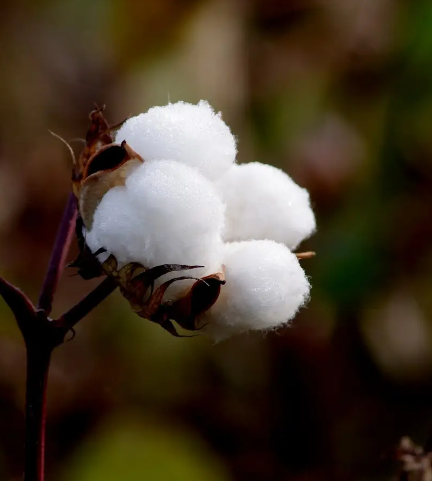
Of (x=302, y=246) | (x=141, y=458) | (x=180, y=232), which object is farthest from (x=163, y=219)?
(x=302, y=246)

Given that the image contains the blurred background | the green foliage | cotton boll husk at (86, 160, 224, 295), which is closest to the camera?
cotton boll husk at (86, 160, 224, 295)

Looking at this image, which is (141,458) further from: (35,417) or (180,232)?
(180,232)

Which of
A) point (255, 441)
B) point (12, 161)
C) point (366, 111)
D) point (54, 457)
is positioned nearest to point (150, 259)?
point (54, 457)

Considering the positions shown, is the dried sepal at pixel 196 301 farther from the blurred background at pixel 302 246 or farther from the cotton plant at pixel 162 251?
the blurred background at pixel 302 246

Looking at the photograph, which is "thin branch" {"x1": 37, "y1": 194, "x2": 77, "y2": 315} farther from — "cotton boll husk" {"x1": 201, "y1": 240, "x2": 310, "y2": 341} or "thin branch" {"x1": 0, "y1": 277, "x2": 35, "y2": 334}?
"cotton boll husk" {"x1": 201, "y1": 240, "x2": 310, "y2": 341}

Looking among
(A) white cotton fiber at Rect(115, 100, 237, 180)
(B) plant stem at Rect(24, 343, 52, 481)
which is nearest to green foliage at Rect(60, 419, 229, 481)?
(B) plant stem at Rect(24, 343, 52, 481)

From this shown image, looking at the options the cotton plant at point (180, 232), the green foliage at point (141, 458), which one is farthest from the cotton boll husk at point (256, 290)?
the green foliage at point (141, 458)

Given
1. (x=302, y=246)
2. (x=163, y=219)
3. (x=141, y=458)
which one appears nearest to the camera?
(x=163, y=219)
